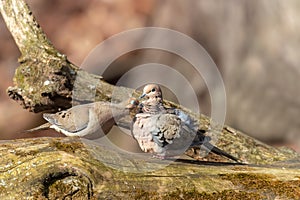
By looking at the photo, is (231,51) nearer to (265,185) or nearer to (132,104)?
(132,104)

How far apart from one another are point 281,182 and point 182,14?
3.51 metres

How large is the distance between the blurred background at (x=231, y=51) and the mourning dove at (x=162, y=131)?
2.21m

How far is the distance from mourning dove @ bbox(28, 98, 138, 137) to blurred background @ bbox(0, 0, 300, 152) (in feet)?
6.70

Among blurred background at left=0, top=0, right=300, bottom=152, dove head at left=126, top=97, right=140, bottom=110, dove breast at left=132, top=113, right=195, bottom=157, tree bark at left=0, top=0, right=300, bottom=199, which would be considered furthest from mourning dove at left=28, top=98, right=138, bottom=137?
blurred background at left=0, top=0, right=300, bottom=152

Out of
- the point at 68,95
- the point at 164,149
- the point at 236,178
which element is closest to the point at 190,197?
the point at 236,178

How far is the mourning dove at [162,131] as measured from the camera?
318cm

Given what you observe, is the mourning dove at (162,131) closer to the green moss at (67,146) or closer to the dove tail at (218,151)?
the dove tail at (218,151)

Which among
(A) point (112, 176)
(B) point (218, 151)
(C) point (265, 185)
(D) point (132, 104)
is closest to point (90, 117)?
(D) point (132, 104)

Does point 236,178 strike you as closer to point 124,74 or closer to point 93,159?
point 93,159

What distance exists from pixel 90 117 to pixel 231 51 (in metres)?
2.38

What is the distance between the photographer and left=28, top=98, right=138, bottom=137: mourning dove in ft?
11.5

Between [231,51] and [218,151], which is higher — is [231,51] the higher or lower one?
the higher one

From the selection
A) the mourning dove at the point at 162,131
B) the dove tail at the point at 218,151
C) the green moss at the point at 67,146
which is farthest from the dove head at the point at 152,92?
the green moss at the point at 67,146

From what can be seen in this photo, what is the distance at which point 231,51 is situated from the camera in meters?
5.48
